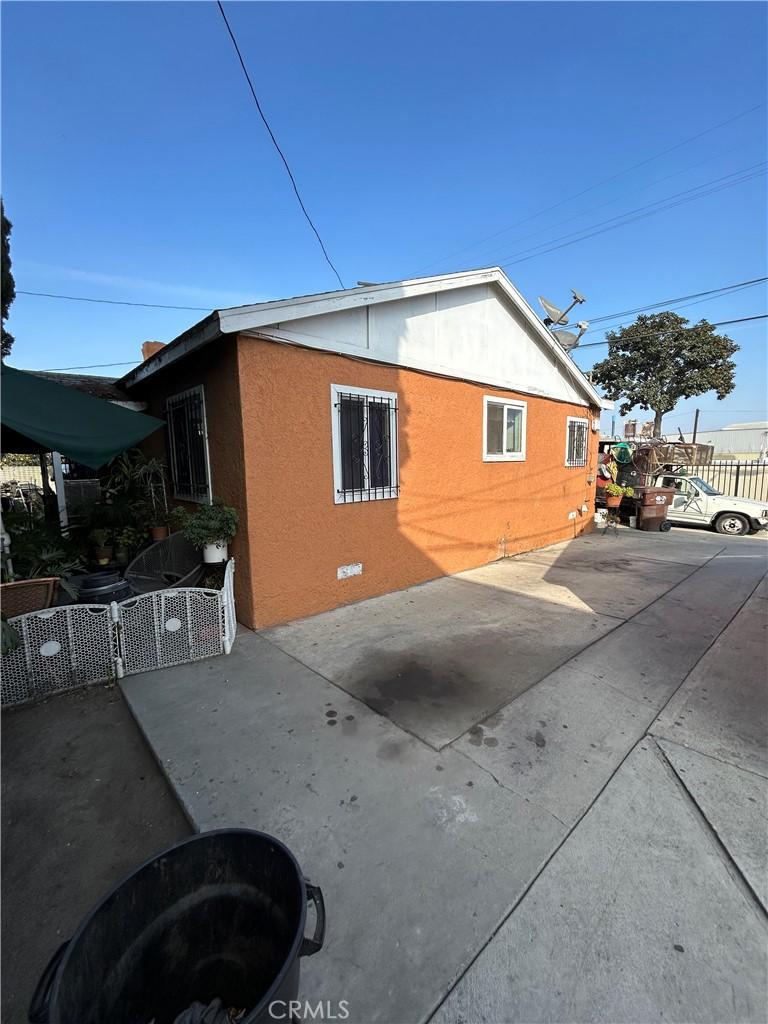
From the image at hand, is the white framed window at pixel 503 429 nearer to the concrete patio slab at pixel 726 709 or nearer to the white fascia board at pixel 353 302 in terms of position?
the white fascia board at pixel 353 302

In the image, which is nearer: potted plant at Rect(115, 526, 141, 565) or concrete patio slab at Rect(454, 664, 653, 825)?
concrete patio slab at Rect(454, 664, 653, 825)

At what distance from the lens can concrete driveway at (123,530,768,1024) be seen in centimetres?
146

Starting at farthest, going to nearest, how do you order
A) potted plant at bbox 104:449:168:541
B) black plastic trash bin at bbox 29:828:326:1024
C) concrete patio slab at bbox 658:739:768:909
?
potted plant at bbox 104:449:168:541, concrete patio slab at bbox 658:739:768:909, black plastic trash bin at bbox 29:828:326:1024

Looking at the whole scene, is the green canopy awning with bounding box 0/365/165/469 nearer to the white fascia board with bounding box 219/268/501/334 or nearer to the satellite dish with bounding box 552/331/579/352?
the white fascia board with bounding box 219/268/501/334

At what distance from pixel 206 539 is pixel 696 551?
9.16 metres

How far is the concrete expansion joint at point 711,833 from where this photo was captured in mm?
1702

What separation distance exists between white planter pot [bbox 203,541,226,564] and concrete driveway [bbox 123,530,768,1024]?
0.85 meters

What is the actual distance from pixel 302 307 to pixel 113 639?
3.52 meters

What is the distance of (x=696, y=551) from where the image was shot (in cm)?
854

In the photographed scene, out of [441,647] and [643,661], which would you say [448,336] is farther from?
[643,661]

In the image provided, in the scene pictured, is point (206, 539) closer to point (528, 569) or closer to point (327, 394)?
point (327, 394)

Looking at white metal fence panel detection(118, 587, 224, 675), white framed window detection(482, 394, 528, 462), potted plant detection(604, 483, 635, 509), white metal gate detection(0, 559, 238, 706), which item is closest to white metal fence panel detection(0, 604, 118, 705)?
white metal gate detection(0, 559, 238, 706)

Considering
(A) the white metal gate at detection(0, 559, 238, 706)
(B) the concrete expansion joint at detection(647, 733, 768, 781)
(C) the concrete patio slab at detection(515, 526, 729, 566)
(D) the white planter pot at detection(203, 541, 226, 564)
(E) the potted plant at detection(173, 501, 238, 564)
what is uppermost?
(E) the potted plant at detection(173, 501, 238, 564)

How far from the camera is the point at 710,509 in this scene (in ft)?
36.6
